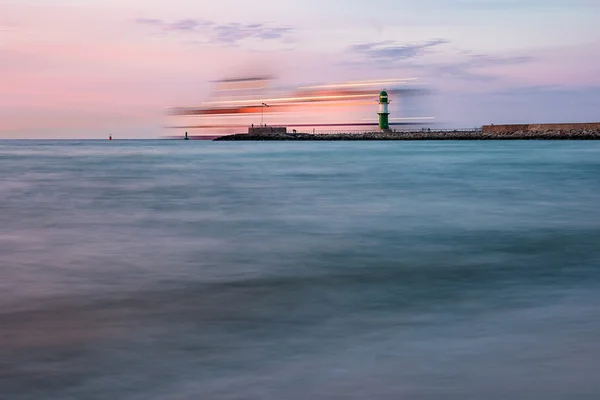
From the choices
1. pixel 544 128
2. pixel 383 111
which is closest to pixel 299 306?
pixel 383 111

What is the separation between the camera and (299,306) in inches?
246

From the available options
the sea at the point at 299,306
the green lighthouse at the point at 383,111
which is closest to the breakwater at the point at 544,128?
the green lighthouse at the point at 383,111

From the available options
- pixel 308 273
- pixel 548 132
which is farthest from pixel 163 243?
pixel 548 132

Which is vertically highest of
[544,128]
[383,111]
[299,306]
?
[383,111]

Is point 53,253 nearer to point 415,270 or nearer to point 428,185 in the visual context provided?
point 415,270

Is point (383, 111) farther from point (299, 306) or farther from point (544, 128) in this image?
point (299, 306)

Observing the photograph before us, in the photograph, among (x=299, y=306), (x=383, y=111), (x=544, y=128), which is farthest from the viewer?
(x=544, y=128)

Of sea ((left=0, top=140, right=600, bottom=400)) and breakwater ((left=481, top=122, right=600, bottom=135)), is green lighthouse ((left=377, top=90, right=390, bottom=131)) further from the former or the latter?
sea ((left=0, top=140, right=600, bottom=400))

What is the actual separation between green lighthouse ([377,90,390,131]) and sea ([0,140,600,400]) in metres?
68.4

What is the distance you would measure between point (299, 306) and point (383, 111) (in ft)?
266

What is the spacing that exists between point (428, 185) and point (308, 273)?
1573 centimetres

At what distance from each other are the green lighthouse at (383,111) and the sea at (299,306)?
224 ft

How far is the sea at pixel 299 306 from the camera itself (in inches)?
167

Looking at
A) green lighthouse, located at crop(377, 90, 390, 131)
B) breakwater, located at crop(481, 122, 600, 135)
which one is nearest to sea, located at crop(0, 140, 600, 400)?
green lighthouse, located at crop(377, 90, 390, 131)
